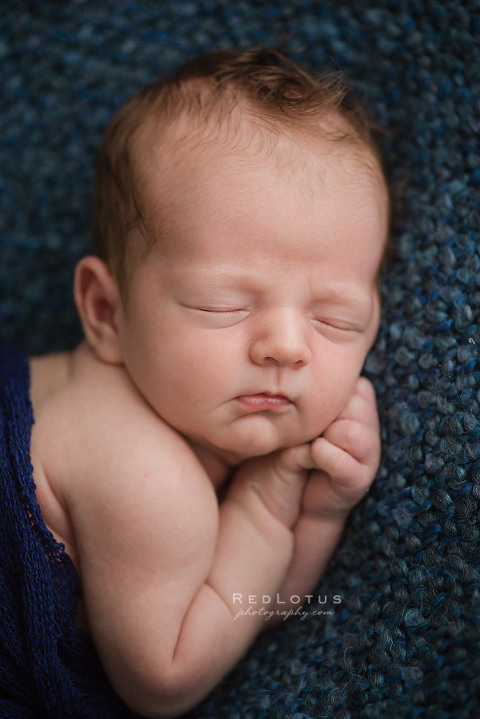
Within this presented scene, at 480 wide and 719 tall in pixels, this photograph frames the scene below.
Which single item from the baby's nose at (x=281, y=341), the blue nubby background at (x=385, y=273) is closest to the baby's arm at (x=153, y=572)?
the blue nubby background at (x=385, y=273)

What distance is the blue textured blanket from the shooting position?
→ 1041 millimetres

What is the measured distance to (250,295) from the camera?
1062mm

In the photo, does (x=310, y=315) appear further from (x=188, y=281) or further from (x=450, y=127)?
(x=450, y=127)

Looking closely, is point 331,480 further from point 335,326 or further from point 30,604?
point 30,604

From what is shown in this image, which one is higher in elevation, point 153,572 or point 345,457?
point 345,457

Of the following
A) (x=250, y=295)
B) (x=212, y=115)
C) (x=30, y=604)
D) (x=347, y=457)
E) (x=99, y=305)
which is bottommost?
(x=30, y=604)

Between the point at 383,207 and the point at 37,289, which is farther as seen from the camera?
the point at 37,289

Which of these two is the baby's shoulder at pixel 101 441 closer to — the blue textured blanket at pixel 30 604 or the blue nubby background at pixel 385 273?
the blue textured blanket at pixel 30 604

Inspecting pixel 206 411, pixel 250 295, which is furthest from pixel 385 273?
pixel 206 411

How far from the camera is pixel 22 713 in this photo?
42.3 inches

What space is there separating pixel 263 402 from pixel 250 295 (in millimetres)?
162

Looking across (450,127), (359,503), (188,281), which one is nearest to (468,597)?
(359,503)

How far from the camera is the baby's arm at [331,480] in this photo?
3.68ft

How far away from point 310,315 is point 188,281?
196 millimetres
